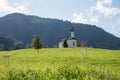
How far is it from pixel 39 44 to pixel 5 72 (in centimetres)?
6781

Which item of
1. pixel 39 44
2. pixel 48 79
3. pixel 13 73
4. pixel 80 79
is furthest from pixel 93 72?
pixel 39 44

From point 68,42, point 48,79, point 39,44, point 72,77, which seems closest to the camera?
point 48,79

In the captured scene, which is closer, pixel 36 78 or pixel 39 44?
pixel 36 78

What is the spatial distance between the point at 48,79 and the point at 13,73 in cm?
213

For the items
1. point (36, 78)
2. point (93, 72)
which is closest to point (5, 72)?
point (36, 78)

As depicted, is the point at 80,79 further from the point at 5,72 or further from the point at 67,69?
the point at 5,72

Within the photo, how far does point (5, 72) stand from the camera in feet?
55.3

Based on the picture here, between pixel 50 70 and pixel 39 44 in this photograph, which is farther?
pixel 39 44

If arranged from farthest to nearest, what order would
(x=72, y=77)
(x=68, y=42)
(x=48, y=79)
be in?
(x=68, y=42) < (x=72, y=77) < (x=48, y=79)

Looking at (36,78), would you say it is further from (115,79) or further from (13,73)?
(115,79)

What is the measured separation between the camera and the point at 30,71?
17.2 m

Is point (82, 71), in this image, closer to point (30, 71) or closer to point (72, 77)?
point (72, 77)

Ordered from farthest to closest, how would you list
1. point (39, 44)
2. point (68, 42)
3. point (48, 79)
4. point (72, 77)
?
point (68, 42) → point (39, 44) → point (72, 77) → point (48, 79)

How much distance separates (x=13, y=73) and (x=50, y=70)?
190cm
